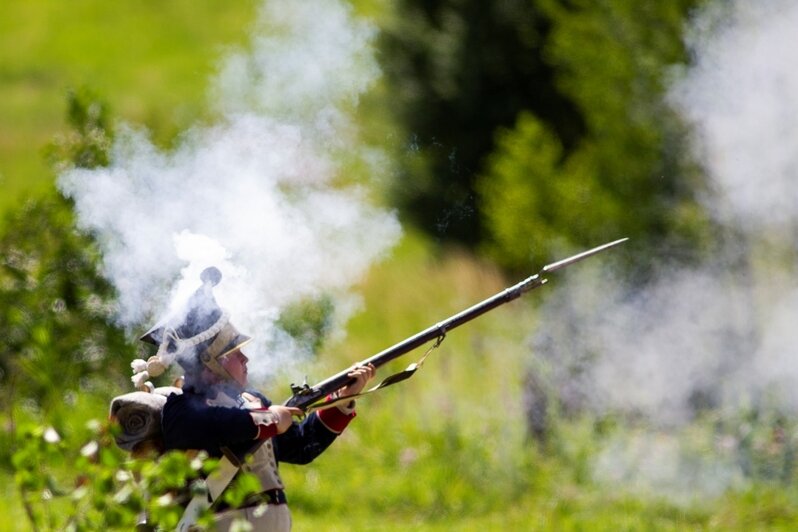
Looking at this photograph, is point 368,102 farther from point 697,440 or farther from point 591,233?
point 697,440

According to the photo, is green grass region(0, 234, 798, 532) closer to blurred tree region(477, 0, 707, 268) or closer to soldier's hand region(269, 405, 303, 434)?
blurred tree region(477, 0, 707, 268)

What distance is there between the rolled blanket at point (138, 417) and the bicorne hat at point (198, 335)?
0.33 ft

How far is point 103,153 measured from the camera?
8125 mm

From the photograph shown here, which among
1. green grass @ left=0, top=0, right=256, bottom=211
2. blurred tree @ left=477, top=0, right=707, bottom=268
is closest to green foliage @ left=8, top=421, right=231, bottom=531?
blurred tree @ left=477, top=0, right=707, bottom=268

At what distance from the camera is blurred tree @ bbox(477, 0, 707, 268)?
9328 mm

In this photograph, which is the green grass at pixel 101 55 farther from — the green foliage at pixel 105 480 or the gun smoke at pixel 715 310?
the green foliage at pixel 105 480

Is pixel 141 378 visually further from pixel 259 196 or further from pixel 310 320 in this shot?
pixel 310 320

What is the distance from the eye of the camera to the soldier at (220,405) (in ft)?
14.3

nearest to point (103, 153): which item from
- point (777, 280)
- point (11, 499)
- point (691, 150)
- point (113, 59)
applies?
point (11, 499)

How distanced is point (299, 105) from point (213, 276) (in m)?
3.29

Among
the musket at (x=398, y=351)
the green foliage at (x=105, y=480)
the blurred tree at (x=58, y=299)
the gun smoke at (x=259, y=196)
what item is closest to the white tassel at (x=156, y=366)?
the gun smoke at (x=259, y=196)

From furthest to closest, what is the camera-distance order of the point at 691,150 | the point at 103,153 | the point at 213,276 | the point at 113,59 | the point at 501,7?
the point at 113,59, the point at 501,7, the point at 691,150, the point at 103,153, the point at 213,276

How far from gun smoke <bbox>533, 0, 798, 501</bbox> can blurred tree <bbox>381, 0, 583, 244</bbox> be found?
12.6 ft

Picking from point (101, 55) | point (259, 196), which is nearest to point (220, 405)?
point (259, 196)
